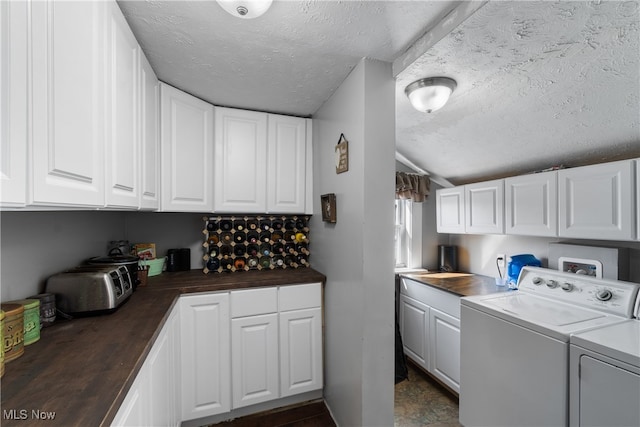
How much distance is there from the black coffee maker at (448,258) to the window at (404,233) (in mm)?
352

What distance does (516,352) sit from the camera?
4.82ft

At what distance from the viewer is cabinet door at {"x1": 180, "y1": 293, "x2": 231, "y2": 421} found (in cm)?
164

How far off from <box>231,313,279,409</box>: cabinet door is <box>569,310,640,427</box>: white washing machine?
1655 mm

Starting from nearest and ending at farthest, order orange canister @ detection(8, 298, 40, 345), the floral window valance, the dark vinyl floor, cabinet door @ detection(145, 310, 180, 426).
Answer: orange canister @ detection(8, 298, 40, 345) < cabinet door @ detection(145, 310, 180, 426) < the dark vinyl floor < the floral window valance

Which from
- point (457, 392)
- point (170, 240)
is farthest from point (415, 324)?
point (170, 240)

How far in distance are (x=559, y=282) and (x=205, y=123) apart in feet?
8.98

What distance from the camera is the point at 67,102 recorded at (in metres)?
0.76

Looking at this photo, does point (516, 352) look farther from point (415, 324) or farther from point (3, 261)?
point (3, 261)

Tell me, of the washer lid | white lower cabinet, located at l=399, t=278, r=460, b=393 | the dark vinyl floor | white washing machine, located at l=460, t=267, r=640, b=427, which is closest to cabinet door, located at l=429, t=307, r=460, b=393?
white lower cabinet, located at l=399, t=278, r=460, b=393

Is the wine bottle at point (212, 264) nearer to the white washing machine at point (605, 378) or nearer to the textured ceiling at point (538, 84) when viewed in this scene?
the textured ceiling at point (538, 84)

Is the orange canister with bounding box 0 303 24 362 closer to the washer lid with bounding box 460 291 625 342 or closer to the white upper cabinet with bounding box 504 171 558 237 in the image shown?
the washer lid with bounding box 460 291 625 342

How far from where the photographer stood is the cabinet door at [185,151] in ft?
5.65

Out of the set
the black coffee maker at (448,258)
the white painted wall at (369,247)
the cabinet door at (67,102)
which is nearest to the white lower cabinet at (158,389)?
the cabinet door at (67,102)

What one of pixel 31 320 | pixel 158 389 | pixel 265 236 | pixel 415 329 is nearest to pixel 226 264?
pixel 265 236
